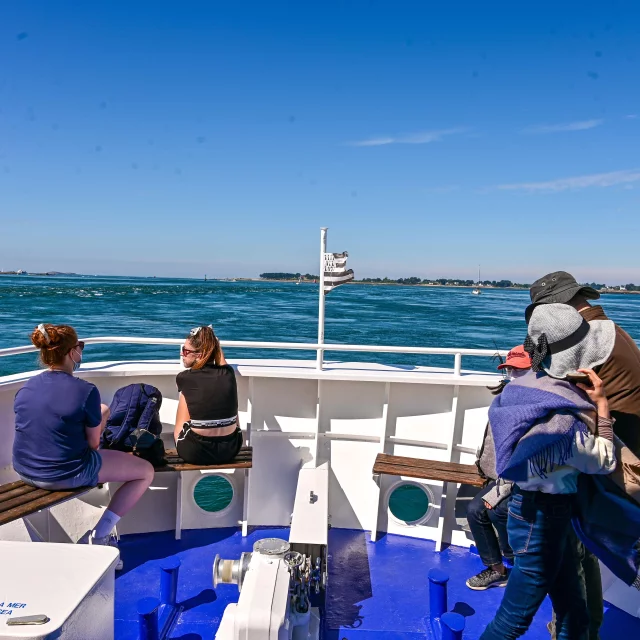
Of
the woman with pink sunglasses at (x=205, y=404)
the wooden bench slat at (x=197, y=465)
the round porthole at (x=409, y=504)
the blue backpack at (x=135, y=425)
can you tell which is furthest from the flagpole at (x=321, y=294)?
the round porthole at (x=409, y=504)

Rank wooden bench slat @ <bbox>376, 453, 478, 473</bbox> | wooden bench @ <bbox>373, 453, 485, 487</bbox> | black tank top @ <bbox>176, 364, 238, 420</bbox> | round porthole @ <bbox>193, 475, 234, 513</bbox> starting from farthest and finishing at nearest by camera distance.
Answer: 1. round porthole @ <bbox>193, 475, 234, 513</bbox>
2. wooden bench slat @ <bbox>376, 453, 478, 473</bbox>
3. wooden bench @ <bbox>373, 453, 485, 487</bbox>
4. black tank top @ <bbox>176, 364, 238, 420</bbox>

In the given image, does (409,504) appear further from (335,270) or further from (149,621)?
(149,621)

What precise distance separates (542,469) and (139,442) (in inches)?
103

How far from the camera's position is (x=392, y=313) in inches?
2067

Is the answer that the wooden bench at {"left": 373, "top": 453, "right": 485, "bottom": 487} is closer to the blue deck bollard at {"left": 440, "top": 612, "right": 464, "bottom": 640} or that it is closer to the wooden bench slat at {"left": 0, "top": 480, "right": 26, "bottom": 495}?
the blue deck bollard at {"left": 440, "top": 612, "right": 464, "bottom": 640}

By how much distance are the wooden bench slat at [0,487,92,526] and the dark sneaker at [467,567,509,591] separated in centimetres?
250

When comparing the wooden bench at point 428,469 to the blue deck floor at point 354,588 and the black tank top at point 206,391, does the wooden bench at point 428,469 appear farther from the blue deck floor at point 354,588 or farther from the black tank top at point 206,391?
the black tank top at point 206,391

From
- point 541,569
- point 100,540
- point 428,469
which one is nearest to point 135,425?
point 100,540

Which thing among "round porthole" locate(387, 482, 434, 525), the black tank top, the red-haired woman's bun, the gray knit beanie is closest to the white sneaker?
the black tank top

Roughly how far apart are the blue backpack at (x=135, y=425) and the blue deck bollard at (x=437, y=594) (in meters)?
1.92

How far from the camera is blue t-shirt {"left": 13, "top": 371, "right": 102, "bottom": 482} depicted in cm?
307

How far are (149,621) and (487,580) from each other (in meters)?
2.11

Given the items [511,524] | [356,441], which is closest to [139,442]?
[356,441]

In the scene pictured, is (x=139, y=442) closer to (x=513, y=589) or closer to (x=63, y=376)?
(x=63, y=376)
